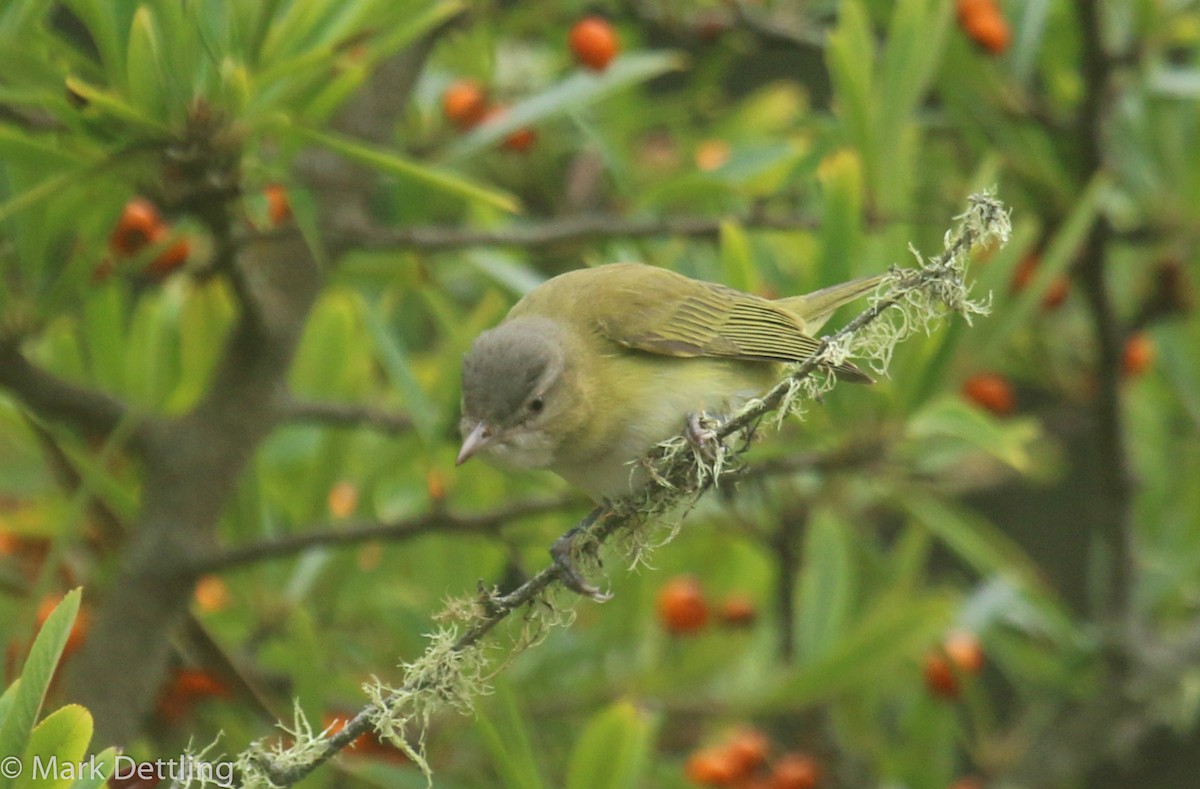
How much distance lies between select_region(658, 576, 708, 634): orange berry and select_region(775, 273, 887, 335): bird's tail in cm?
88

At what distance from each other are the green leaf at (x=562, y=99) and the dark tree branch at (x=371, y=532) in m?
0.80

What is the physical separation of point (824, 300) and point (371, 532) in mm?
921

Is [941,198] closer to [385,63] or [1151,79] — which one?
[1151,79]

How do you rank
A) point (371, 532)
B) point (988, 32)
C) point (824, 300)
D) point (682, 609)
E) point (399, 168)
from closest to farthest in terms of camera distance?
point (399, 168) < point (371, 532) < point (824, 300) < point (988, 32) < point (682, 609)

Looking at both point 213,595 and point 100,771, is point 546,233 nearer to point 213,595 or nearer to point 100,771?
point 213,595

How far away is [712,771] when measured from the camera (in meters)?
3.18

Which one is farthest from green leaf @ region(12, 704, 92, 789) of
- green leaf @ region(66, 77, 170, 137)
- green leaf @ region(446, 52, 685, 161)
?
green leaf @ region(446, 52, 685, 161)

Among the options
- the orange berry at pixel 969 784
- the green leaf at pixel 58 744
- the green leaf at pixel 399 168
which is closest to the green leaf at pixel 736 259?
the green leaf at pixel 399 168

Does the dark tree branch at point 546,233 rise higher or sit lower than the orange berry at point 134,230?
lower

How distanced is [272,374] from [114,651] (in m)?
0.58

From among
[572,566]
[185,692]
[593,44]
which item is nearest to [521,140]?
[593,44]

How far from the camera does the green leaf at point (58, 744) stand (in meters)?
1.56

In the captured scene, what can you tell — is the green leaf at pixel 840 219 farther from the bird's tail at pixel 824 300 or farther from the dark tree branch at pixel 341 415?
the dark tree branch at pixel 341 415

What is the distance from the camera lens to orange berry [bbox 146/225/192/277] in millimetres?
2701
